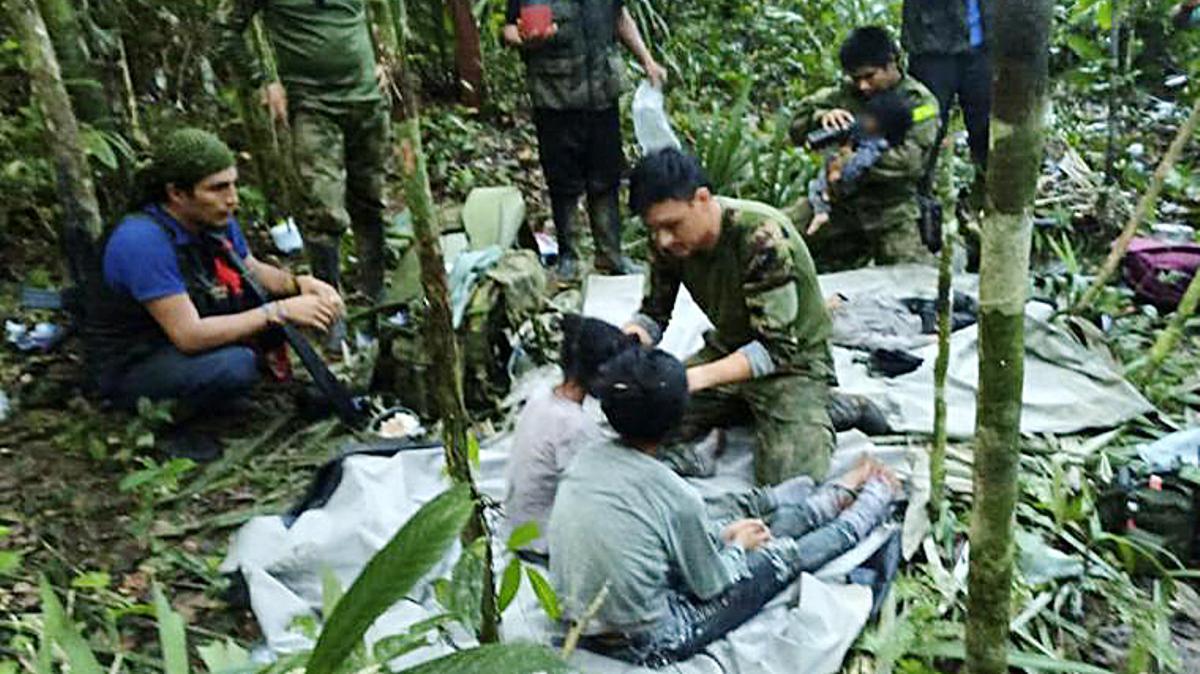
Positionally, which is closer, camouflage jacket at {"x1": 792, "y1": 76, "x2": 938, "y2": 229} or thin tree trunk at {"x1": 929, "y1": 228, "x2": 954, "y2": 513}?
thin tree trunk at {"x1": 929, "y1": 228, "x2": 954, "y2": 513}

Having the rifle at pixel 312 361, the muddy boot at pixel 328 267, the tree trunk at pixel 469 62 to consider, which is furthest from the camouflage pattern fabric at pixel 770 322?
the tree trunk at pixel 469 62

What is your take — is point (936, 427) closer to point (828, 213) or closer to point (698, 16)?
point (828, 213)

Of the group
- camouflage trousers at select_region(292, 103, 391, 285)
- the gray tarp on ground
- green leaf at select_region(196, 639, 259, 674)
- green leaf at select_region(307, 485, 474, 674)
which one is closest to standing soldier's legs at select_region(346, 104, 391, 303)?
camouflage trousers at select_region(292, 103, 391, 285)

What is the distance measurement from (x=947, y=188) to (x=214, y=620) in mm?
2408

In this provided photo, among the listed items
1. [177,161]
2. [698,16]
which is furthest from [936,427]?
[698,16]

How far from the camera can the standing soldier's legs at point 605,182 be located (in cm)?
553

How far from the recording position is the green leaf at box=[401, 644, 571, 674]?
67.6 inches

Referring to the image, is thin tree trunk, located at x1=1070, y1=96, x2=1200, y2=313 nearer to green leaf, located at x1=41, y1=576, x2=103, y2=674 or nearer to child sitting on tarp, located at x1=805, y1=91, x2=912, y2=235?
child sitting on tarp, located at x1=805, y1=91, x2=912, y2=235

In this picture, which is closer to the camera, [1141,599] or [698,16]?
[1141,599]

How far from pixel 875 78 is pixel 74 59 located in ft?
11.3

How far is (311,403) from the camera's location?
429 centimetres

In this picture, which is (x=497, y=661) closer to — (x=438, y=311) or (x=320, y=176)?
(x=438, y=311)

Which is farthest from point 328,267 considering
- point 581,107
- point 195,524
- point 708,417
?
point 708,417

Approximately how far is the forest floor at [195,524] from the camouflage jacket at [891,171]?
1147 millimetres
